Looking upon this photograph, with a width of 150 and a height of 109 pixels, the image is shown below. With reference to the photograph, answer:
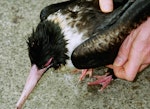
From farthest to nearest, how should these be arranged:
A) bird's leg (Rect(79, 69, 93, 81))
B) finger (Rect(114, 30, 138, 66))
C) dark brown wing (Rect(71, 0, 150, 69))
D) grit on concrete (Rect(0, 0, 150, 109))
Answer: bird's leg (Rect(79, 69, 93, 81)) → grit on concrete (Rect(0, 0, 150, 109)) → finger (Rect(114, 30, 138, 66)) → dark brown wing (Rect(71, 0, 150, 69))

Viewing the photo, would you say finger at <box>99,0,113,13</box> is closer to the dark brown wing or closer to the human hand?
the dark brown wing

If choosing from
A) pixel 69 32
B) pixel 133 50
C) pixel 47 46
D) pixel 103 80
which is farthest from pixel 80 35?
pixel 103 80

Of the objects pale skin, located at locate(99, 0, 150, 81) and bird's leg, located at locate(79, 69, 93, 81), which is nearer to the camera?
pale skin, located at locate(99, 0, 150, 81)

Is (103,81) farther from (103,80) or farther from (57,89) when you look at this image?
(57,89)

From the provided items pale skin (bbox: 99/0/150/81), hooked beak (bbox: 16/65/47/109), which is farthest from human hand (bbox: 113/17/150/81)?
hooked beak (bbox: 16/65/47/109)

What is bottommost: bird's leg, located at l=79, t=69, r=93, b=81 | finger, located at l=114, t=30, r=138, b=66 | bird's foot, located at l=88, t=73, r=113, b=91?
bird's foot, located at l=88, t=73, r=113, b=91

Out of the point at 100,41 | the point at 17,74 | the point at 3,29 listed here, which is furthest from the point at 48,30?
the point at 3,29

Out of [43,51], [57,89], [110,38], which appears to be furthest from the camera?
[57,89]
